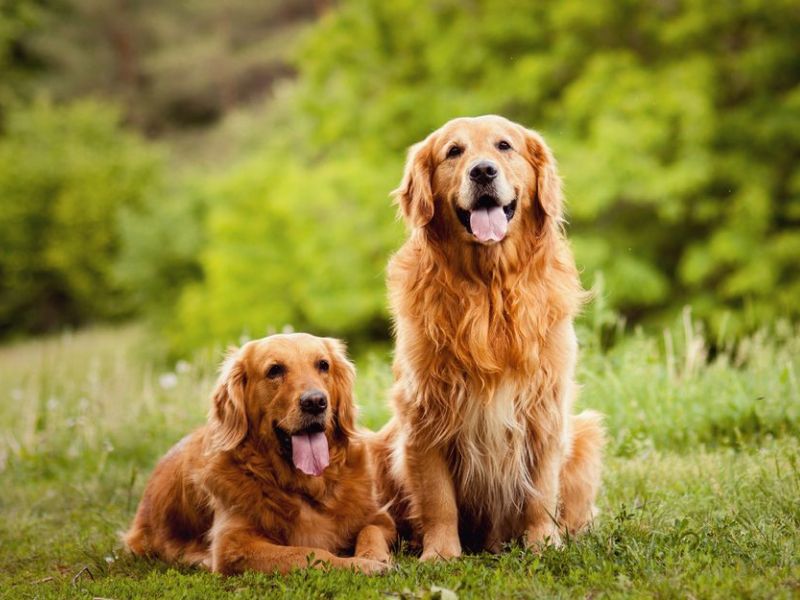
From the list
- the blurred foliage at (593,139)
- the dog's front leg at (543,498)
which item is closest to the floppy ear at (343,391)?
the dog's front leg at (543,498)

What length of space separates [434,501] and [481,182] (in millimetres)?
1430

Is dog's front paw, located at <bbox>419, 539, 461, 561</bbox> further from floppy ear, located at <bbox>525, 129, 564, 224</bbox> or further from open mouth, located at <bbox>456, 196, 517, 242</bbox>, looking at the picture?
floppy ear, located at <bbox>525, 129, 564, 224</bbox>

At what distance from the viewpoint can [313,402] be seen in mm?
4250

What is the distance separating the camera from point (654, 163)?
533 inches

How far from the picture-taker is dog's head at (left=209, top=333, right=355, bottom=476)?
4332 mm

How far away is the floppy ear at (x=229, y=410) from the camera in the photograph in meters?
Result: 4.46

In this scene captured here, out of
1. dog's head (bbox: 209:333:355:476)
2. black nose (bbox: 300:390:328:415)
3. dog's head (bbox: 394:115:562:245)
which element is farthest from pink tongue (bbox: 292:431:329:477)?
dog's head (bbox: 394:115:562:245)

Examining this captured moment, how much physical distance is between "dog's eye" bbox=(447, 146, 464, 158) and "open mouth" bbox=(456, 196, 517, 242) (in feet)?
0.83

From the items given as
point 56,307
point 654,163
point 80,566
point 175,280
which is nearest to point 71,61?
Result: point 56,307

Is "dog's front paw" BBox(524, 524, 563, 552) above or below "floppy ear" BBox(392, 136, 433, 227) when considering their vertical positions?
below

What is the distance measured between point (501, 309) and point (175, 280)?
64.2ft

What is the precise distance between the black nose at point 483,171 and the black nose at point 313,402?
116 centimetres

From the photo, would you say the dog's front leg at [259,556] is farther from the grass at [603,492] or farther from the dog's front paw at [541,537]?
the dog's front paw at [541,537]

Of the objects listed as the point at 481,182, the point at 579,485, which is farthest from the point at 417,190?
the point at 579,485
